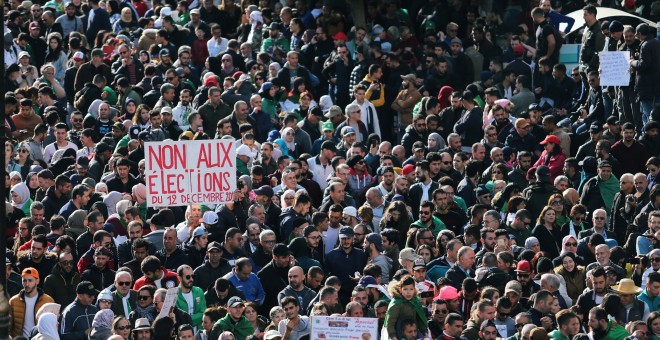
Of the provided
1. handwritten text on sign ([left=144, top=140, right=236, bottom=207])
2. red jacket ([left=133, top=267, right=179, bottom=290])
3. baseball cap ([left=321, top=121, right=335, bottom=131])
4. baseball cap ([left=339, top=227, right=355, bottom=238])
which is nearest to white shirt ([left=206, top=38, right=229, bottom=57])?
baseball cap ([left=321, top=121, right=335, bottom=131])

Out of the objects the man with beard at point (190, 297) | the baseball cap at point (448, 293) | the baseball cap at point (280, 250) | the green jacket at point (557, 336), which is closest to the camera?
the green jacket at point (557, 336)

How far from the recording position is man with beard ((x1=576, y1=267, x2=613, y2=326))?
17812 millimetres

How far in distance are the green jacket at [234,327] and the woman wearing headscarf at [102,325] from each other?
0.98 m

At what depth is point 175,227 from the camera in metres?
19.9

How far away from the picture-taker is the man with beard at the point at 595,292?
17812 mm

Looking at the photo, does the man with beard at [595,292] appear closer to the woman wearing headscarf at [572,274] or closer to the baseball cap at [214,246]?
the woman wearing headscarf at [572,274]

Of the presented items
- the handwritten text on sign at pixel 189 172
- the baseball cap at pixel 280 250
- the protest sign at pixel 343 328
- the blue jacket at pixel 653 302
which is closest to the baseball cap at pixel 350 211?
the baseball cap at pixel 280 250

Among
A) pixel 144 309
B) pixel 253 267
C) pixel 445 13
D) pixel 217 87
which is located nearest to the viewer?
pixel 144 309

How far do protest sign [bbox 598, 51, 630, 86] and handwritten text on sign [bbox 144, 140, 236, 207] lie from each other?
6573mm

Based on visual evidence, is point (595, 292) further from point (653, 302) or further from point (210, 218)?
point (210, 218)

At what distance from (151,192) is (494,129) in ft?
21.1

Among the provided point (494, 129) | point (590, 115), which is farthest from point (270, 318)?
point (590, 115)

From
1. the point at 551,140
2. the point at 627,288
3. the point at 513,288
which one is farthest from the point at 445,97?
the point at 513,288

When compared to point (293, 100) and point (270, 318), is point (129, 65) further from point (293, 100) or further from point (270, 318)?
point (270, 318)
